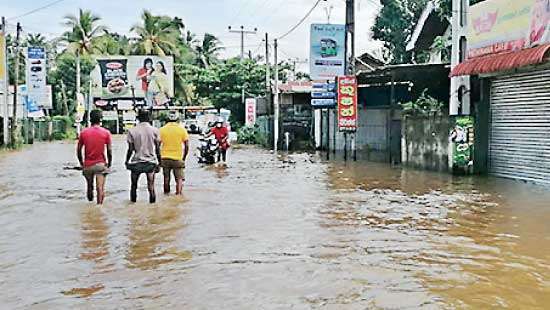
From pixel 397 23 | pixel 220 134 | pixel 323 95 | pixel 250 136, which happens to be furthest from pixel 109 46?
pixel 220 134

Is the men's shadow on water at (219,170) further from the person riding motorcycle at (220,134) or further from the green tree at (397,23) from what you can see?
the green tree at (397,23)

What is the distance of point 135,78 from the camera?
60875 mm

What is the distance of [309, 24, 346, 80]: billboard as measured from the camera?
86.0 feet

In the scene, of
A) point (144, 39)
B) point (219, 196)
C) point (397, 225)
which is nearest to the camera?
point (397, 225)

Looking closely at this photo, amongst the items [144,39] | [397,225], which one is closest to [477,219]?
[397,225]

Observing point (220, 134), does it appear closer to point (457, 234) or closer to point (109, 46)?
point (457, 234)

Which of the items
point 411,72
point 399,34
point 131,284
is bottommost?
point 131,284

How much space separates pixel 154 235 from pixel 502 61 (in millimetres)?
10238

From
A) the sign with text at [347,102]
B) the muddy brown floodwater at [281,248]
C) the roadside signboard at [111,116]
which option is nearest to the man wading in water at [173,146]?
the muddy brown floodwater at [281,248]

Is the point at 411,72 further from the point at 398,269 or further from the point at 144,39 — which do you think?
the point at 144,39

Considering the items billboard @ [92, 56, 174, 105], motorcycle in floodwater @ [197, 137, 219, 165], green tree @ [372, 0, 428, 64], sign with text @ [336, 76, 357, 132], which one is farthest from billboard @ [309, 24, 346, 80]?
billboard @ [92, 56, 174, 105]

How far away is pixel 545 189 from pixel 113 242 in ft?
33.0

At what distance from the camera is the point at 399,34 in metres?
42.1

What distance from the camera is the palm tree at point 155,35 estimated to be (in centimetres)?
6234
